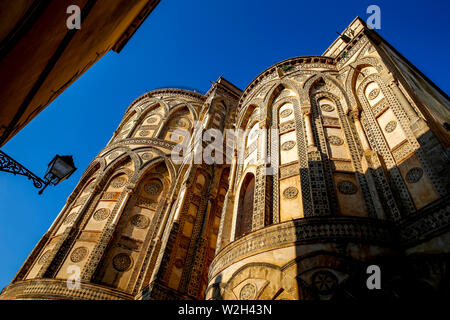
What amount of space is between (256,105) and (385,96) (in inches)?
197

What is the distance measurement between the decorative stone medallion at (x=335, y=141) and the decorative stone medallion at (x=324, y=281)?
4175mm

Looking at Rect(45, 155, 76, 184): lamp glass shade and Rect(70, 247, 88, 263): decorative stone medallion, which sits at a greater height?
Rect(70, 247, 88, 263): decorative stone medallion

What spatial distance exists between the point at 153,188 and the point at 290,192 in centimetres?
882

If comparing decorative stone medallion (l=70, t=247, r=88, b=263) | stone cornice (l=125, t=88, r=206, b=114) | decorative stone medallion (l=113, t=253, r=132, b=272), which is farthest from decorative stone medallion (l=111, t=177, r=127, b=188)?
stone cornice (l=125, t=88, r=206, b=114)

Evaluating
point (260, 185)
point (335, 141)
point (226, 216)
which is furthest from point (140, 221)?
point (335, 141)

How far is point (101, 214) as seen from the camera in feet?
42.9

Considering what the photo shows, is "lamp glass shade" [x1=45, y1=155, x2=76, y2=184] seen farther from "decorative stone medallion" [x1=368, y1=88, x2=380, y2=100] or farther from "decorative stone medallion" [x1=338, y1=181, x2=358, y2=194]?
"decorative stone medallion" [x1=368, y1=88, x2=380, y2=100]

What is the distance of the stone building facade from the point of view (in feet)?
18.2

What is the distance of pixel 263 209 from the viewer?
7.62 metres

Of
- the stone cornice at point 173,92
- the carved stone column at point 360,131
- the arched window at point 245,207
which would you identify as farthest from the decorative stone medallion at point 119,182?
the carved stone column at point 360,131

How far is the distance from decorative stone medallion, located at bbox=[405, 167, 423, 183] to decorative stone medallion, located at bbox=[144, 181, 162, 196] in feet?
36.2

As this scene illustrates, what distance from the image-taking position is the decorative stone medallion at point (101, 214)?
1291 cm

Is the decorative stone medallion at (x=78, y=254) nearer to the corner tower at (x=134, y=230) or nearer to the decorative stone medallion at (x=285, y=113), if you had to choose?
the corner tower at (x=134, y=230)

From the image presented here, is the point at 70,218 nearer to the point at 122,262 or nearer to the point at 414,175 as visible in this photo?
the point at 122,262
